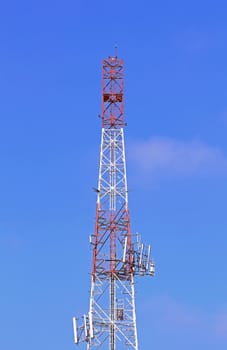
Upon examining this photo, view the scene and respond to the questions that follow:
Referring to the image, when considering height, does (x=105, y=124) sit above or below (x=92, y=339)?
above

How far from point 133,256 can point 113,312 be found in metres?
5.07

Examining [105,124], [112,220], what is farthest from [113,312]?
[105,124]

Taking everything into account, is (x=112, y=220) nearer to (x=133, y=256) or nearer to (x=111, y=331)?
(x=133, y=256)

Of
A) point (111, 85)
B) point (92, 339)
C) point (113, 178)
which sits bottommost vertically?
point (92, 339)

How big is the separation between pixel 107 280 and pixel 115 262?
1.62 m

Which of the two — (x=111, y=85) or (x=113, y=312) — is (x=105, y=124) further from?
(x=113, y=312)

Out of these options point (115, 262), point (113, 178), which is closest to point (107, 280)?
point (115, 262)

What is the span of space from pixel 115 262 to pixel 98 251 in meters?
1.69

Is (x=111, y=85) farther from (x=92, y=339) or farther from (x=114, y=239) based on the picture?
(x=92, y=339)

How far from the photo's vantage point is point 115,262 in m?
88.3

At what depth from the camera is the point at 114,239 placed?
8894cm

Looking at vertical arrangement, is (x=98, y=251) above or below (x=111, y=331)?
above

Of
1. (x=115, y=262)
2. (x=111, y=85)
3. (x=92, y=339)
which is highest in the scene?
(x=111, y=85)

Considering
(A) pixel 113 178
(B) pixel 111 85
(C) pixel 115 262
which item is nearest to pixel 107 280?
(C) pixel 115 262
